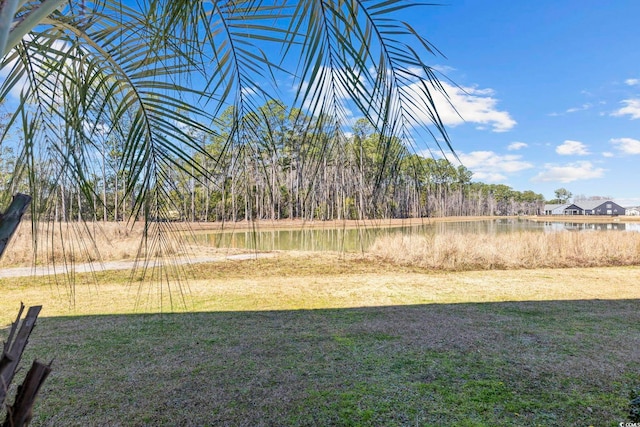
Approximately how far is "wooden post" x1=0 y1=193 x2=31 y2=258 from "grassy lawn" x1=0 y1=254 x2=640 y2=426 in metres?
0.45

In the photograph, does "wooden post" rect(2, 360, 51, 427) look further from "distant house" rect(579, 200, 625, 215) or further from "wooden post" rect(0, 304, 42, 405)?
"distant house" rect(579, 200, 625, 215)

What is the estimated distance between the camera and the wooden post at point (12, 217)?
568mm

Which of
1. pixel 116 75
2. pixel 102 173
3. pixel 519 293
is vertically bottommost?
pixel 519 293

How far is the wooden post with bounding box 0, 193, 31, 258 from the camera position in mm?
568

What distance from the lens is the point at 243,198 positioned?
4.06 ft

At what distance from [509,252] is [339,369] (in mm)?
6646

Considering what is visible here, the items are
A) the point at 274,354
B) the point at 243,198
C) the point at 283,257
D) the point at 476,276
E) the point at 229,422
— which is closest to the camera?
the point at 243,198

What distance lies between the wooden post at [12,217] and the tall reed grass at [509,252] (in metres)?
7.20

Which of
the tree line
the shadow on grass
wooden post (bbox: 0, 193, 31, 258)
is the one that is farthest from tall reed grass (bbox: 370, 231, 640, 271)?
wooden post (bbox: 0, 193, 31, 258)

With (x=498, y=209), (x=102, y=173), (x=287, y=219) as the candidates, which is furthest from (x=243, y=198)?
(x=498, y=209)

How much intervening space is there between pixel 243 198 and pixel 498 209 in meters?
56.3

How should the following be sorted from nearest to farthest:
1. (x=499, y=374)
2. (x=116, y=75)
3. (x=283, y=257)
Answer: (x=116, y=75)
(x=499, y=374)
(x=283, y=257)

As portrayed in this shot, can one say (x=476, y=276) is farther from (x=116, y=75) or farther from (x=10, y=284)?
(x=10, y=284)

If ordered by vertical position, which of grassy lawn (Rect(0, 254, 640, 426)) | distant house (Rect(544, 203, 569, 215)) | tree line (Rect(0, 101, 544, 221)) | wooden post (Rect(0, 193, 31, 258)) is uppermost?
tree line (Rect(0, 101, 544, 221))
